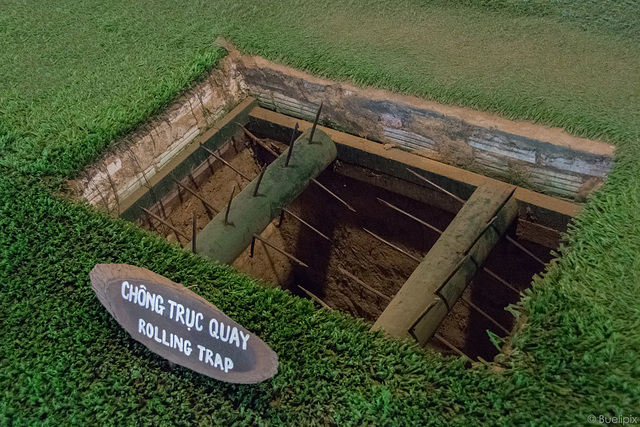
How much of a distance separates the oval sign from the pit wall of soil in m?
1.09

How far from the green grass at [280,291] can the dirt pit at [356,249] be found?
0.77m

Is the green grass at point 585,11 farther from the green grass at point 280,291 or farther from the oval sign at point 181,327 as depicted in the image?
the oval sign at point 181,327

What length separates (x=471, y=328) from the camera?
13.9 ft

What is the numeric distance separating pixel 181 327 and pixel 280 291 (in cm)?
55

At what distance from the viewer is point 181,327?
2.28 meters

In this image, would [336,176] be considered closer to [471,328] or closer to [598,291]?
[471,328]

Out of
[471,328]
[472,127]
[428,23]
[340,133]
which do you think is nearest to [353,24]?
[428,23]

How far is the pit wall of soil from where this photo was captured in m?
3.29

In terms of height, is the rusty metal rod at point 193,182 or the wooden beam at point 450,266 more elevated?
the wooden beam at point 450,266

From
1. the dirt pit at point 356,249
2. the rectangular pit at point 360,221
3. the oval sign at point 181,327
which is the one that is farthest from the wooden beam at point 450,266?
the oval sign at point 181,327

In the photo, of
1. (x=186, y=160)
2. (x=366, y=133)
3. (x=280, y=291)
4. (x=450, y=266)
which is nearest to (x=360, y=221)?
(x=366, y=133)

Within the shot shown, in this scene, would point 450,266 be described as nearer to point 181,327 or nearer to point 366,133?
point 366,133

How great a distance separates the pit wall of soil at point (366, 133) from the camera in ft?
10.8

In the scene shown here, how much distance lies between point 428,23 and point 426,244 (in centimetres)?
161
